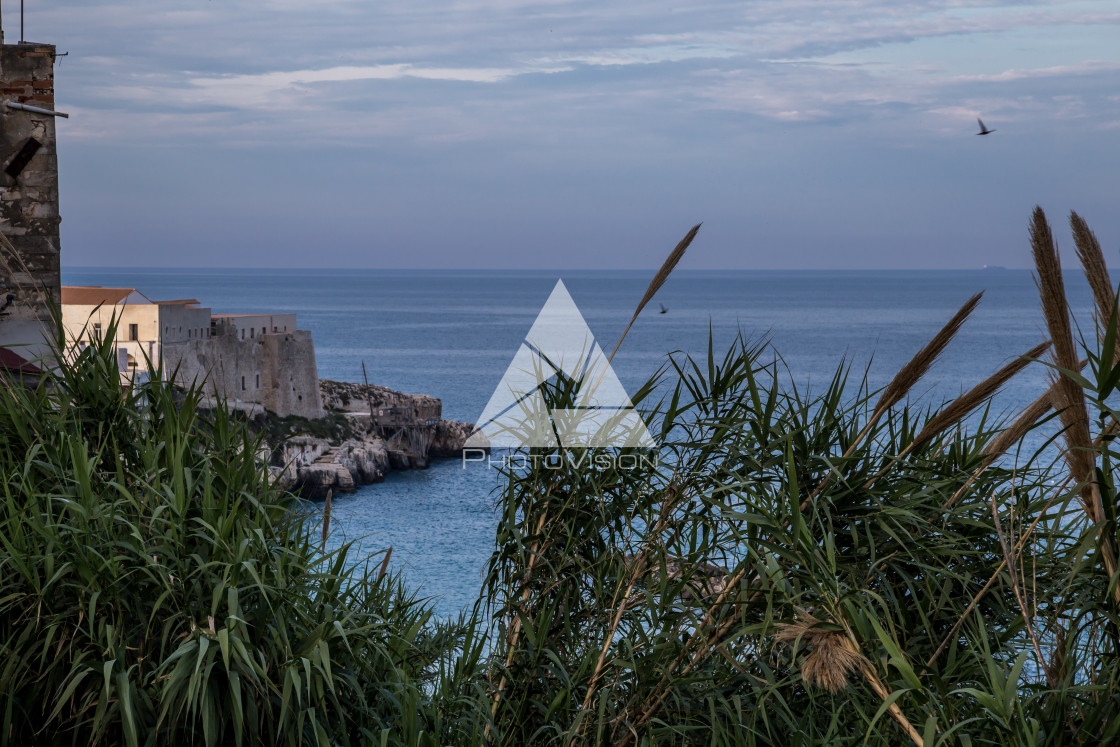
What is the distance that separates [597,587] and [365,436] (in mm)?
35165

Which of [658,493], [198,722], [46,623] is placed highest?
[658,493]

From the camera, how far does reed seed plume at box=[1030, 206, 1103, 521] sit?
1.67 meters

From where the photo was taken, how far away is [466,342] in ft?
247

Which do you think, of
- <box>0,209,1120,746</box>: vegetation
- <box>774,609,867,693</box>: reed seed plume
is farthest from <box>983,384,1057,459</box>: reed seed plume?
<box>774,609,867,693</box>: reed seed plume

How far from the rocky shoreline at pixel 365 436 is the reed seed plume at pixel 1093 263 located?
28.3 m

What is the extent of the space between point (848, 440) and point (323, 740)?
1782mm

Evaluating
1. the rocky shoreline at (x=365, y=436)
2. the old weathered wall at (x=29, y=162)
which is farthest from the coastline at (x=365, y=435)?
the old weathered wall at (x=29, y=162)

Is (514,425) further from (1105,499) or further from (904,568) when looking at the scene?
(1105,499)

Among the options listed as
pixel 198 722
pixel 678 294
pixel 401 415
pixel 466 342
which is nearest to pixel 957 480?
pixel 198 722

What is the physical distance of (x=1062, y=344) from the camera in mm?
1702

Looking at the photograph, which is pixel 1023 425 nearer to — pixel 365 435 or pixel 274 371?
pixel 274 371

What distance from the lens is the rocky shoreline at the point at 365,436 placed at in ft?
102

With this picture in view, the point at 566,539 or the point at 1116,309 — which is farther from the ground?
the point at 1116,309

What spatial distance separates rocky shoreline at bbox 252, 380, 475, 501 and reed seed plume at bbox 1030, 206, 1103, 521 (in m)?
28.2
